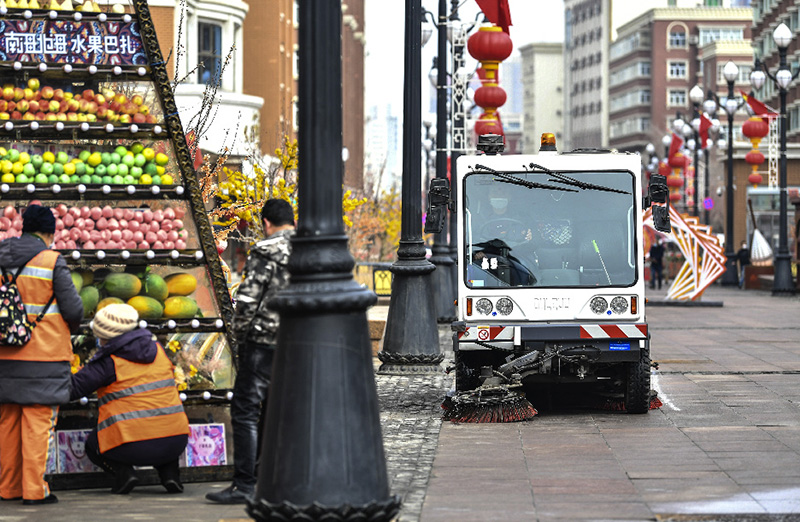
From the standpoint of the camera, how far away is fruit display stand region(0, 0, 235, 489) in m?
9.82

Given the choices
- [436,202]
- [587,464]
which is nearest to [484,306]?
[436,202]

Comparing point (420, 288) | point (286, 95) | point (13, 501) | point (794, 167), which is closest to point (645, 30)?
point (794, 167)

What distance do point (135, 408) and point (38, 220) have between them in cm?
133

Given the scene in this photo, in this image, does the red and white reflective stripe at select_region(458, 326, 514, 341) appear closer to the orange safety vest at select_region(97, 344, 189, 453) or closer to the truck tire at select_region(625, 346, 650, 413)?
the truck tire at select_region(625, 346, 650, 413)

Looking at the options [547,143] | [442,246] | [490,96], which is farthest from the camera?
[442,246]

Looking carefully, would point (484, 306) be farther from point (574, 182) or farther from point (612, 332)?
point (574, 182)

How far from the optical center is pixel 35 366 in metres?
8.96

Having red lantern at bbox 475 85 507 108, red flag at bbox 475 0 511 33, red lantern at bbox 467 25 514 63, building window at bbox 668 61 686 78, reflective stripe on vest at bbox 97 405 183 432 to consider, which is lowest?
reflective stripe on vest at bbox 97 405 183 432

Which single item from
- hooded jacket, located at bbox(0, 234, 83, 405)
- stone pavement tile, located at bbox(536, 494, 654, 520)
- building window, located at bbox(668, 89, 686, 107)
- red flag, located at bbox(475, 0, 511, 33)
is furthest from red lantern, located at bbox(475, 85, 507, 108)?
building window, located at bbox(668, 89, 686, 107)

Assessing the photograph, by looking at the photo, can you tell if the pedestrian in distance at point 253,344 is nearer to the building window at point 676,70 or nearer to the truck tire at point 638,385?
the truck tire at point 638,385

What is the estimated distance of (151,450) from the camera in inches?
357

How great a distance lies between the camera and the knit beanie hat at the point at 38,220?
909 centimetres

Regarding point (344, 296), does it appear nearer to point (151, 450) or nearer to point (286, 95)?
point (151, 450)

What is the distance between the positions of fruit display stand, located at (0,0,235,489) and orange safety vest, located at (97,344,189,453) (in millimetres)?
574
